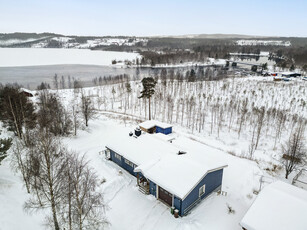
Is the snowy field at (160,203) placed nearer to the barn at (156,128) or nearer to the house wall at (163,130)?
the house wall at (163,130)

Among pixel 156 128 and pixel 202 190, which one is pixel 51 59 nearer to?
pixel 156 128

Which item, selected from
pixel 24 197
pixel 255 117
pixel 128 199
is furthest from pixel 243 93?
pixel 24 197

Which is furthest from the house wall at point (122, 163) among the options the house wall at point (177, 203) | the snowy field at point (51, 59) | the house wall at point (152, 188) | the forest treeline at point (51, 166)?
the snowy field at point (51, 59)

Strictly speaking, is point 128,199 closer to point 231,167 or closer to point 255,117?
point 231,167

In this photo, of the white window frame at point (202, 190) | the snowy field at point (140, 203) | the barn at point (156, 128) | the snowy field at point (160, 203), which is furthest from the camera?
the barn at point (156, 128)

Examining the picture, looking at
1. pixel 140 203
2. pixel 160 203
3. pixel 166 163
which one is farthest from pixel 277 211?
pixel 140 203

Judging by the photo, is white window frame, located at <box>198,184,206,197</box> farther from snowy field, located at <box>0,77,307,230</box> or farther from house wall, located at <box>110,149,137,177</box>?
house wall, located at <box>110,149,137,177</box>

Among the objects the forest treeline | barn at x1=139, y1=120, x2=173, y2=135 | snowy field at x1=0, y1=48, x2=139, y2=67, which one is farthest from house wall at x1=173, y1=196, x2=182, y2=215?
snowy field at x1=0, y1=48, x2=139, y2=67
